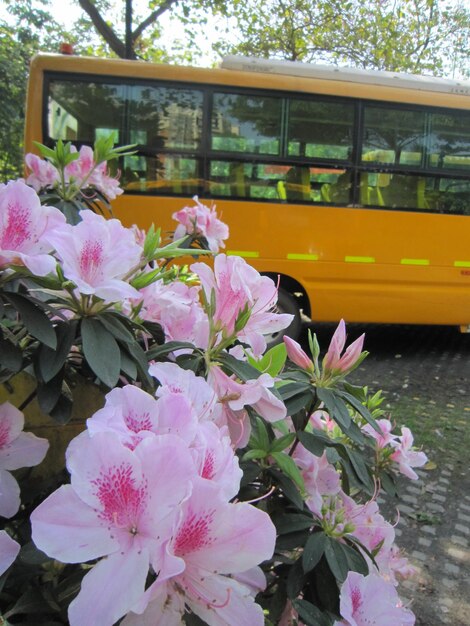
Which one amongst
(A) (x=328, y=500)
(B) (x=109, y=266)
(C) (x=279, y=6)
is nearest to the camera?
(B) (x=109, y=266)

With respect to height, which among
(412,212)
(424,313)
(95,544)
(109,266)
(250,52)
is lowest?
(424,313)

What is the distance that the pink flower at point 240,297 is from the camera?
874mm

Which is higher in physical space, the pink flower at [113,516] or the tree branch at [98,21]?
the tree branch at [98,21]

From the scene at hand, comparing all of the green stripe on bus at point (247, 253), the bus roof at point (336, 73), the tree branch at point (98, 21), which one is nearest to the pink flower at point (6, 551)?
the green stripe on bus at point (247, 253)

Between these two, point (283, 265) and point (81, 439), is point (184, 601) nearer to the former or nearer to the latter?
point (81, 439)

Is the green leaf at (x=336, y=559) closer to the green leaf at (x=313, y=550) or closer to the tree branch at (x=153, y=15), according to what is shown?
the green leaf at (x=313, y=550)

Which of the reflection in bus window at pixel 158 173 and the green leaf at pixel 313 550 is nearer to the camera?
the green leaf at pixel 313 550

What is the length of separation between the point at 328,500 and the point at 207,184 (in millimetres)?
4935

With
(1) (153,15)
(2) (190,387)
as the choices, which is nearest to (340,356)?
(2) (190,387)

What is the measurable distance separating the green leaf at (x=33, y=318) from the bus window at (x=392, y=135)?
5528 millimetres

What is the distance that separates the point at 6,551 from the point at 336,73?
5967 millimetres

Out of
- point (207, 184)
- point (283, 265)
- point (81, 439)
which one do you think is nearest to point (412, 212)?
point (283, 265)

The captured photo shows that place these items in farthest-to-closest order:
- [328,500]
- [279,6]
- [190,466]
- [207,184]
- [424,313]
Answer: [279,6] → [424,313] → [207,184] → [328,500] → [190,466]

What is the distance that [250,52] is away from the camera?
43.1 feet
